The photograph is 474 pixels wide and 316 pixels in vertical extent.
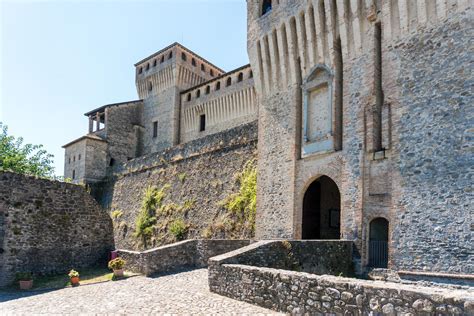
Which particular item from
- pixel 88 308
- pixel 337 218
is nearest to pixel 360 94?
pixel 337 218

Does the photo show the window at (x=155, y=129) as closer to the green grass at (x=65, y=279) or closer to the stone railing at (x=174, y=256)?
the green grass at (x=65, y=279)

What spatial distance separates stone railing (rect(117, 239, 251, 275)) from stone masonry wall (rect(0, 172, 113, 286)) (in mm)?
A: 2644

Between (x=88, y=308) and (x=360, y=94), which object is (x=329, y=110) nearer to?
(x=360, y=94)

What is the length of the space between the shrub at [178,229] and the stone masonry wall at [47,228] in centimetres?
361

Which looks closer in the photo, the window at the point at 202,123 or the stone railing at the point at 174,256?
the stone railing at the point at 174,256

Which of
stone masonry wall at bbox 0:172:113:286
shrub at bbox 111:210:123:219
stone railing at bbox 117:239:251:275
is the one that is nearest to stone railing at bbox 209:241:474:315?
stone railing at bbox 117:239:251:275

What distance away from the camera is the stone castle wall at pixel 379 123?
10445 millimetres

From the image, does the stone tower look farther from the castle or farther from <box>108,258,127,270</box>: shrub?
<box>108,258,127,270</box>: shrub

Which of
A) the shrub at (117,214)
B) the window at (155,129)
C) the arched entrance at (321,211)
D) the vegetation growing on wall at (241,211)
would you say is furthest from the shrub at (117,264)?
the window at (155,129)

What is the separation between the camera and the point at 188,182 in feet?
68.2

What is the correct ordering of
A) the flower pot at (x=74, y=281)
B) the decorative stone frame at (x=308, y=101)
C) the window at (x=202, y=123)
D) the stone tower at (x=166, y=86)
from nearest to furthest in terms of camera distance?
the flower pot at (x=74, y=281) → the decorative stone frame at (x=308, y=101) → the window at (x=202, y=123) → the stone tower at (x=166, y=86)

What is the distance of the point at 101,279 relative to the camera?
1284 cm

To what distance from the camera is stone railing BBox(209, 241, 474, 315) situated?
189 inches

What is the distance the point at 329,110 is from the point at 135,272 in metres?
7.97
